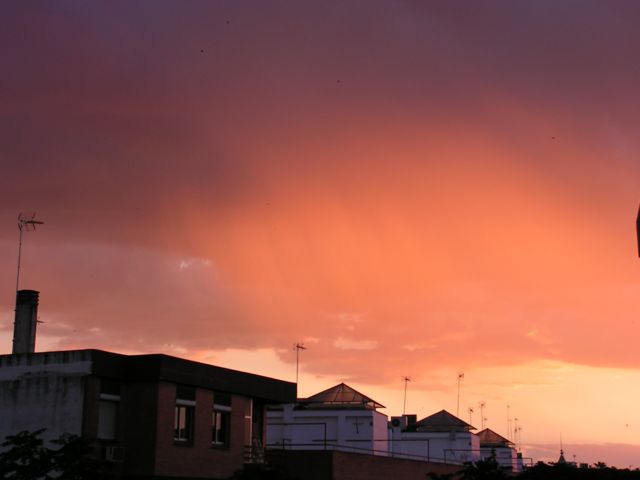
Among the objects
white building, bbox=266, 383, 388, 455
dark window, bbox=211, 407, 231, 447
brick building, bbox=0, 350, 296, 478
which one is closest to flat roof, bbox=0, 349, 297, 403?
brick building, bbox=0, 350, 296, 478

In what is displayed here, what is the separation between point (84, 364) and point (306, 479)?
12.8 m

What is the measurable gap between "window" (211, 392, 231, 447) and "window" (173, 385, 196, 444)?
1.43 meters

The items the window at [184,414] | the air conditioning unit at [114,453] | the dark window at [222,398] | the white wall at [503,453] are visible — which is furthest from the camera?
the white wall at [503,453]

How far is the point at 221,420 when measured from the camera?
41.7 meters

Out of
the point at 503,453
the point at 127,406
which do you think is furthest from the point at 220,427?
the point at 503,453

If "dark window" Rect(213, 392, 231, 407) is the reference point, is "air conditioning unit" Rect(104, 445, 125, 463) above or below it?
below

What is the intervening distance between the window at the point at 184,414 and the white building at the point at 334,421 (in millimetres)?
31541

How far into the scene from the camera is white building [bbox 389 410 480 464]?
89812mm

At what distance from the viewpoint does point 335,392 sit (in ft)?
255

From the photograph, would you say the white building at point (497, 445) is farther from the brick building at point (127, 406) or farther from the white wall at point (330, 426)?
the brick building at point (127, 406)

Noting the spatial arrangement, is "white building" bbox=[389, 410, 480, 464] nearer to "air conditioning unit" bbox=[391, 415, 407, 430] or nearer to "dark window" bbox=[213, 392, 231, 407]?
"air conditioning unit" bbox=[391, 415, 407, 430]

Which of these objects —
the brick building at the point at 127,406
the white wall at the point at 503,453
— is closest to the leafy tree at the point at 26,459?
the brick building at the point at 127,406

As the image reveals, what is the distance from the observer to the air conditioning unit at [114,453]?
3591cm

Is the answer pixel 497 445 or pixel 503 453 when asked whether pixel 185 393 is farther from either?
pixel 497 445
